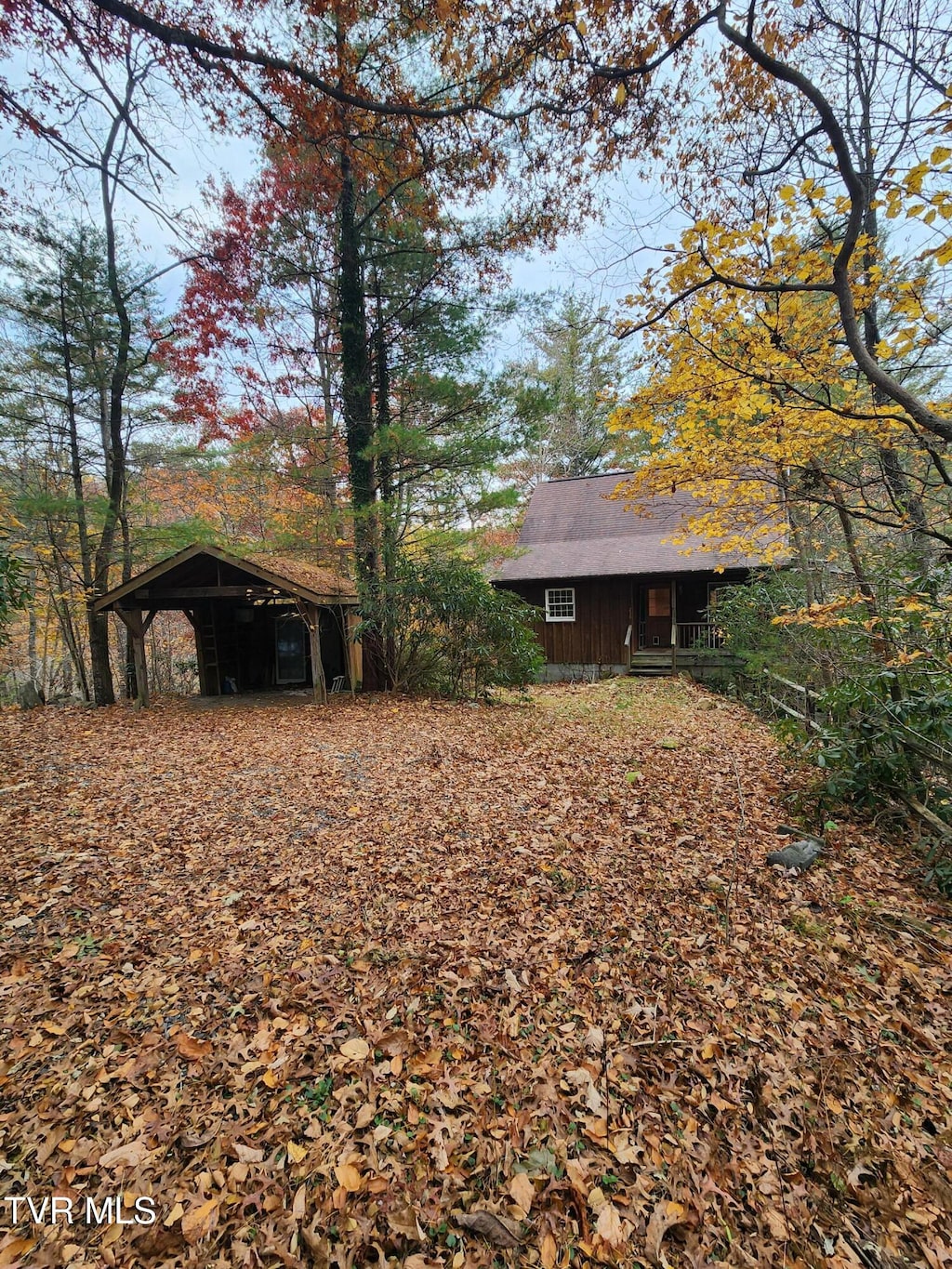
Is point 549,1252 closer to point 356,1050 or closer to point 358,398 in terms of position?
point 356,1050

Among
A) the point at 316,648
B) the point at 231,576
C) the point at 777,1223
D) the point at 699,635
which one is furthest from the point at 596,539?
the point at 777,1223

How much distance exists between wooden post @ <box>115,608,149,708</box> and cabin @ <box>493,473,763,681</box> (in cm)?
877

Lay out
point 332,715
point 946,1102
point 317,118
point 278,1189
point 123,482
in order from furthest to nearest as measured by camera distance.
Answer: point 123,482
point 332,715
point 317,118
point 946,1102
point 278,1189

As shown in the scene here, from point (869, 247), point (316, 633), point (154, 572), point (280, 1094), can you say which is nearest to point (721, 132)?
point (869, 247)

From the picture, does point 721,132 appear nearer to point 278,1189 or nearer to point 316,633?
point 278,1189

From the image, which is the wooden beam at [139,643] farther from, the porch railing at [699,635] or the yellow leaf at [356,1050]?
the porch railing at [699,635]

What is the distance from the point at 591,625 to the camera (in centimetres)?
1459

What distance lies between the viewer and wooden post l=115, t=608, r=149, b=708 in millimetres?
9398

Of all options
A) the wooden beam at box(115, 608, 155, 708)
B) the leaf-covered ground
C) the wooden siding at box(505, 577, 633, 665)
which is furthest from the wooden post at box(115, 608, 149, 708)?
the wooden siding at box(505, 577, 633, 665)

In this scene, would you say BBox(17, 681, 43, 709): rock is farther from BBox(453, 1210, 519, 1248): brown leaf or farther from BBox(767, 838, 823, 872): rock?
BBox(767, 838, 823, 872): rock

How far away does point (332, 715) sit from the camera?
Answer: 343 inches

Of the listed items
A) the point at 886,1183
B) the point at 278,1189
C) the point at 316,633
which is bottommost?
the point at 886,1183

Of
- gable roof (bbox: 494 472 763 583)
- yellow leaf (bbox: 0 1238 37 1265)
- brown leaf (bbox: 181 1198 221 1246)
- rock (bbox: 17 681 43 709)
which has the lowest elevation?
brown leaf (bbox: 181 1198 221 1246)

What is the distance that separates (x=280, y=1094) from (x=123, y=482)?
12360 mm
